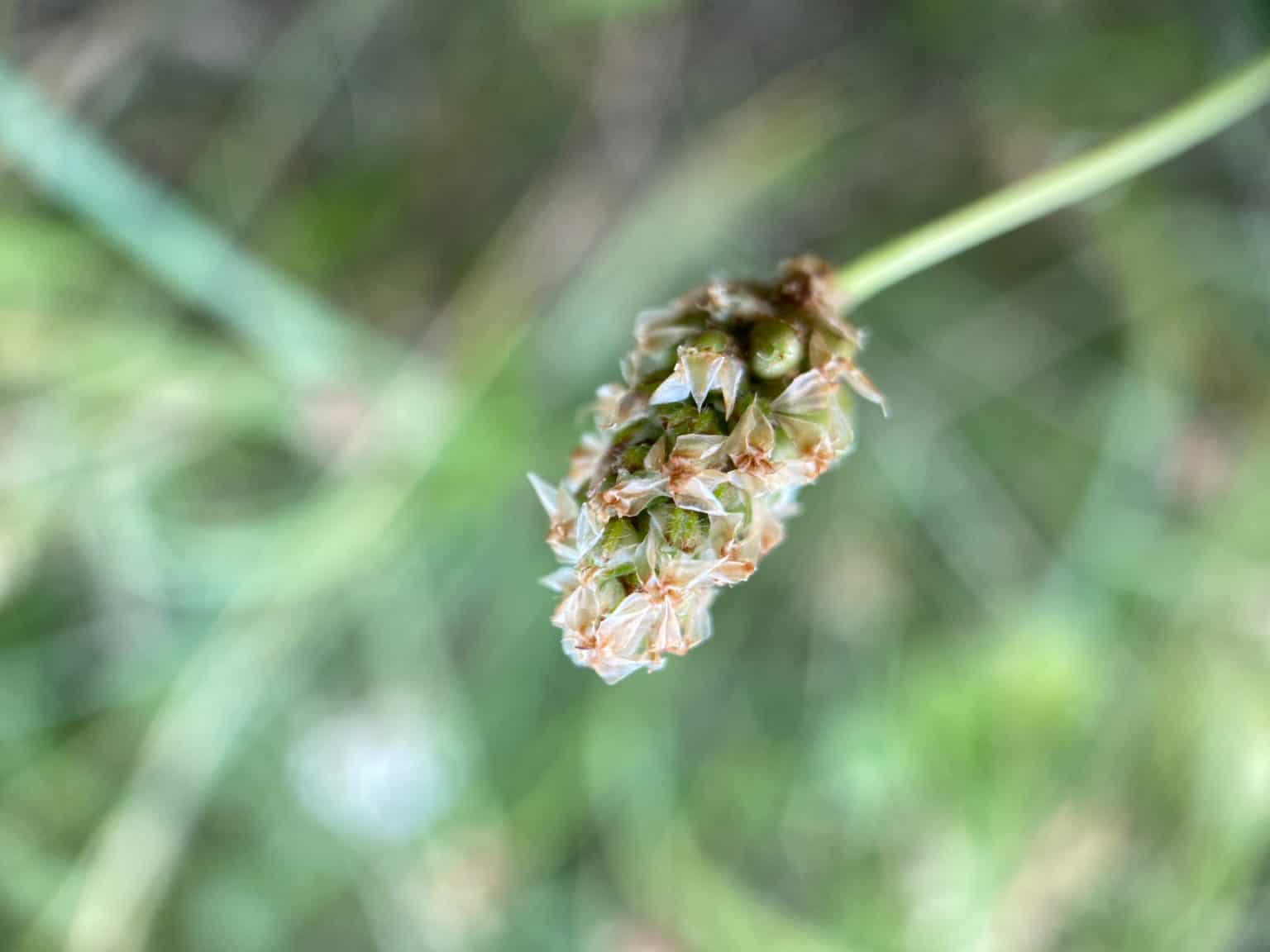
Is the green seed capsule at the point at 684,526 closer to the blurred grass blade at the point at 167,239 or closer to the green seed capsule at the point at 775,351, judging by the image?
the green seed capsule at the point at 775,351

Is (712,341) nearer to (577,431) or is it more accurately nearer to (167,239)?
(577,431)

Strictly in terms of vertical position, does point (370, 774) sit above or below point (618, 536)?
above

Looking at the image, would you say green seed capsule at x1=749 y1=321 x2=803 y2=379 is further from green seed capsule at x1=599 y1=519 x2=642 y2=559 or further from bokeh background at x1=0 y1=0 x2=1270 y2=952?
bokeh background at x1=0 y1=0 x2=1270 y2=952

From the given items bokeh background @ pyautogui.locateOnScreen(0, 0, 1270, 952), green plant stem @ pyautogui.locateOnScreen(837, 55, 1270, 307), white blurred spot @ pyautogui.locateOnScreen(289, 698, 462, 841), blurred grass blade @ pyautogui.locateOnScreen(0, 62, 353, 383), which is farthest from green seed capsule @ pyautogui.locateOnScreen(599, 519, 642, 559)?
white blurred spot @ pyautogui.locateOnScreen(289, 698, 462, 841)

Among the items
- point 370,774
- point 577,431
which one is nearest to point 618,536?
point 577,431

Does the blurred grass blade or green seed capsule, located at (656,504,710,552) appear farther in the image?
the blurred grass blade

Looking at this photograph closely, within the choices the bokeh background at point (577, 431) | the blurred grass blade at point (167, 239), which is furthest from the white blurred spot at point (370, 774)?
the blurred grass blade at point (167, 239)
